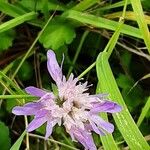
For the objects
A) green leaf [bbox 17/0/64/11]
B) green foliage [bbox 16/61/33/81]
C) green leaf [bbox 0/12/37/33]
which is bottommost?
green foliage [bbox 16/61/33/81]

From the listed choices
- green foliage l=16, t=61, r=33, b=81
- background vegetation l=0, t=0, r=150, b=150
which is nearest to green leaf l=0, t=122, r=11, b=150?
background vegetation l=0, t=0, r=150, b=150

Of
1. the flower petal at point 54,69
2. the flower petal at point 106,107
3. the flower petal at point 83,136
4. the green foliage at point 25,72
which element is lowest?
the flower petal at point 83,136

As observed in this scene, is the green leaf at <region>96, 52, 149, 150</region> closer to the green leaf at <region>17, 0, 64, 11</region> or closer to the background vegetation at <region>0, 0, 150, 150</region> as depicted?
the background vegetation at <region>0, 0, 150, 150</region>

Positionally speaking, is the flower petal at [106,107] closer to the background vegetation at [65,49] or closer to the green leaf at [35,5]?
the background vegetation at [65,49]

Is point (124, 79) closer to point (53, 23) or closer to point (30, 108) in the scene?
point (53, 23)

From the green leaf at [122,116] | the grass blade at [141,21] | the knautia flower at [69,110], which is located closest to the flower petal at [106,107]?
the knautia flower at [69,110]

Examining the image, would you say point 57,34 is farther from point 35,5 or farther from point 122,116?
point 122,116
